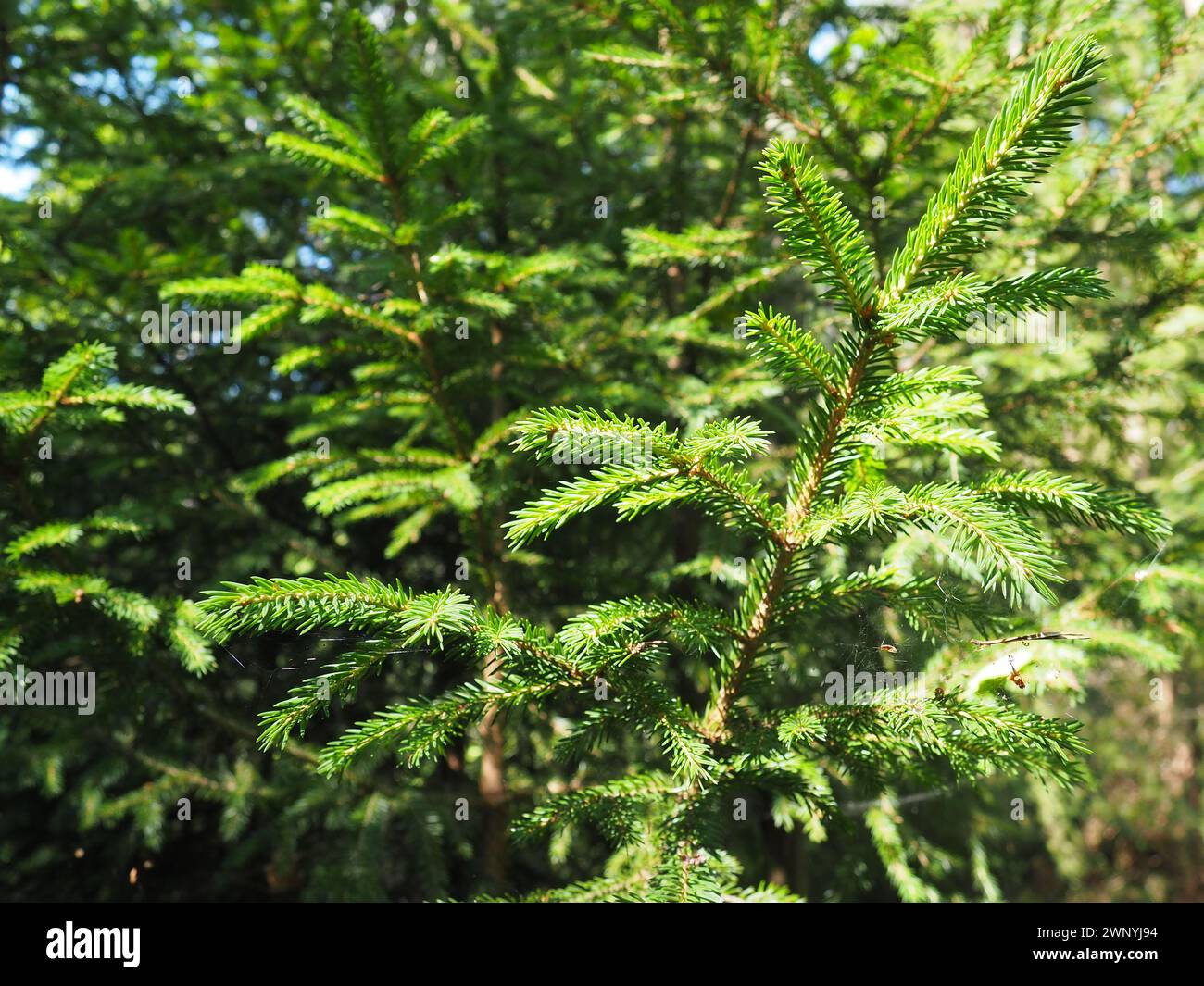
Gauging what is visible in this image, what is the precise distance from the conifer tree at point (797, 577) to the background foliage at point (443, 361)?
169 mm

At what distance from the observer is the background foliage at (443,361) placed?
2088mm

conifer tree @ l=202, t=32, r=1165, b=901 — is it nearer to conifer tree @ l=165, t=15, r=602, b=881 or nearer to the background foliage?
the background foliage

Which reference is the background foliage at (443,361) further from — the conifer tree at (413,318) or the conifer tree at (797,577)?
the conifer tree at (797,577)

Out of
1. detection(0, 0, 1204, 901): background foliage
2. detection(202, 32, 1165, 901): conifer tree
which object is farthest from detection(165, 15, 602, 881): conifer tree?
detection(202, 32, 1165, 901): conifer tree

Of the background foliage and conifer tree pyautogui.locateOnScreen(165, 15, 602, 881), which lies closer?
conifer tree pyautogui.locateOnScreen(165, 15, 602, 881)

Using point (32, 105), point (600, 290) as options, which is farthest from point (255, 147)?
point (600, 290)

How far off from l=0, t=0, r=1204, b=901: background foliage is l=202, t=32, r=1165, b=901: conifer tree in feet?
0.55

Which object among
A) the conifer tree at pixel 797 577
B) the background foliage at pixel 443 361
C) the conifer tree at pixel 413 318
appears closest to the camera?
the conifer tree at pixel 797 577

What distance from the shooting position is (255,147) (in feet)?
10.5

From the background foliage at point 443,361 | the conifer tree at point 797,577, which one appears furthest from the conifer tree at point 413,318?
the conifer tree at point 797,577

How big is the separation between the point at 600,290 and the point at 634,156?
1.02 meters

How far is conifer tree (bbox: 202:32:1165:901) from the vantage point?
3.66 feet

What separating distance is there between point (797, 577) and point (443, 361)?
129 cm

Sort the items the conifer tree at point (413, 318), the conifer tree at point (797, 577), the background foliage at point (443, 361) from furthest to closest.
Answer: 1. the background foliage at point (443, 361)
2. the conifer tree at point (413, 318)
3. the conifer tree at point (797, 577)
